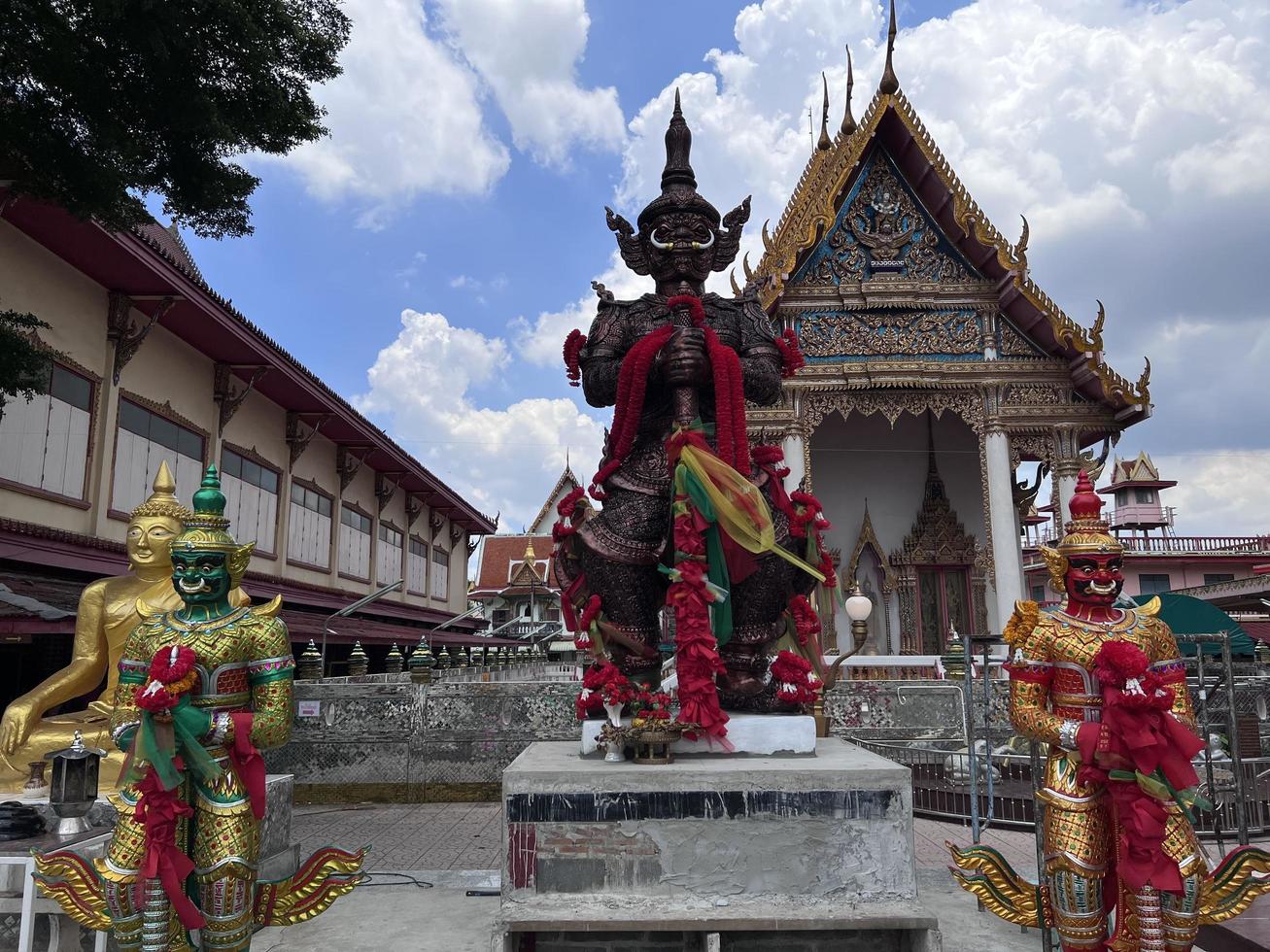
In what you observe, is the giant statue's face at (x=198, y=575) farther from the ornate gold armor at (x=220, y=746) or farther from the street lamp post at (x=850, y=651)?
the street lamp post at (x=850, y=651)

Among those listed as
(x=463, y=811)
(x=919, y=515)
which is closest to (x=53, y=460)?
(x=463, y=811)

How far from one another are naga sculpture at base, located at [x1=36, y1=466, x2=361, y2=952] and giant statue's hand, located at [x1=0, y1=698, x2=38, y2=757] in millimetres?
1596

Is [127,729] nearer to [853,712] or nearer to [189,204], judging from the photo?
[189,204]

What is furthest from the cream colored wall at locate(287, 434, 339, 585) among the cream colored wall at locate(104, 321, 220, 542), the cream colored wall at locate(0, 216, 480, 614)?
the cream colored wall at locate(104, 321, 220, 542)

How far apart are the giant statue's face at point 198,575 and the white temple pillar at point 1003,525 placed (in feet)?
41.3

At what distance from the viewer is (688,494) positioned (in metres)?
3.52

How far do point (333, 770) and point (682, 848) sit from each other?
7.30 meters

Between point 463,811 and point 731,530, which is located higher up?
point 731,530

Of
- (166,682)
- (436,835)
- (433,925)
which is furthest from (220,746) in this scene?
(436,835)

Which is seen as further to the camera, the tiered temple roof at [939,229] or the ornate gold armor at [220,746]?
the tiered temple roof at [939,229]

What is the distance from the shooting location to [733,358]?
12.6ft

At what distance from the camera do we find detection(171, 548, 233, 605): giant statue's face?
Result: 312 centimetres

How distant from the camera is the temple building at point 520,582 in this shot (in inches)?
1391

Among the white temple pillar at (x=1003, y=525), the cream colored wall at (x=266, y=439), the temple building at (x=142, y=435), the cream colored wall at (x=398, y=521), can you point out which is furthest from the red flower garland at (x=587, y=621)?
the cream colored wall at (x=398, y=521)
